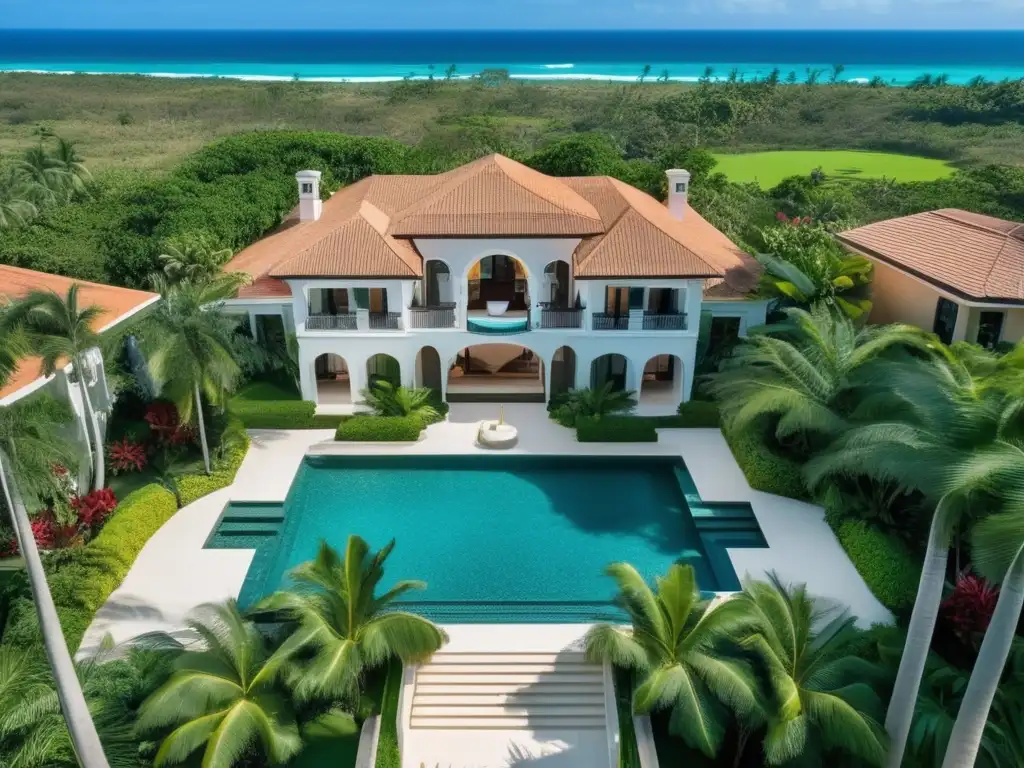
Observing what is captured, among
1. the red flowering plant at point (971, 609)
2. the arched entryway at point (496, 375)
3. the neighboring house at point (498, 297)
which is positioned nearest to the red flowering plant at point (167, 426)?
the neighboring house at point (498, 297)

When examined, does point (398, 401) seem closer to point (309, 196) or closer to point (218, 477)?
point (218, 477)

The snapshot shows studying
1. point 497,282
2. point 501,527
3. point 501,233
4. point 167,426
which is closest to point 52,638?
point 501,527

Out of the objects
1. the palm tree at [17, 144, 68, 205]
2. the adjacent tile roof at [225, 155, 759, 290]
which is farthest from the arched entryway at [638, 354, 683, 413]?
the palm tree at [17, 144, 68, 205]

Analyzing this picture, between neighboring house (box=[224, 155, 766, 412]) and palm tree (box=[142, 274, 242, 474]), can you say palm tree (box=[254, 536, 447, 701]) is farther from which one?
neighboring house (box=[224, 155, 766, 412])

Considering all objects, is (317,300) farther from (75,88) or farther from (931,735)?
(75,88)

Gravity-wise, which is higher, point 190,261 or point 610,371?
point 190,261

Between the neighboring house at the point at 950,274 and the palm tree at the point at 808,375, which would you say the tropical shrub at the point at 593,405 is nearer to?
the palm tree at the point at 808,375
